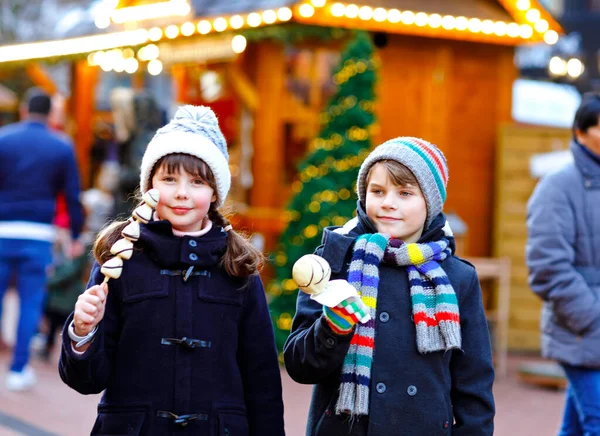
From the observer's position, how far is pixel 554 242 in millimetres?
5203

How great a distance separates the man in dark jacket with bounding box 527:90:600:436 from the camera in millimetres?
5109

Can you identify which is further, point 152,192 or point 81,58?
point 81,58

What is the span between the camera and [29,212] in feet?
26.2

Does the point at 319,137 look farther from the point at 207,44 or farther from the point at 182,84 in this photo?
the point at 182,84

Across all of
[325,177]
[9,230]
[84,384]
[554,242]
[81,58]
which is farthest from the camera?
[81,58]

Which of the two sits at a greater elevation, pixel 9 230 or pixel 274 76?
pixel 274 76

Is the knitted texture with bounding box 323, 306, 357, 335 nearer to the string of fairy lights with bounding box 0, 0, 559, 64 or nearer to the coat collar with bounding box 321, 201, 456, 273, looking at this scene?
the coat collar with bounding box 321, 201, 456, 273

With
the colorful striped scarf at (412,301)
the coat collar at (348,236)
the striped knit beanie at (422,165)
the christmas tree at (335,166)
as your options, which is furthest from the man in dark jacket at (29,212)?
the colorful striped scarf at (412,301)

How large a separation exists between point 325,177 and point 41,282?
2.67 metres

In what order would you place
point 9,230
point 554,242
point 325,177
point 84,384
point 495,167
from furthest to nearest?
1. point 495,167
2. point 325,177
3. point 9,230
4. point 554,242
5. point 84,384

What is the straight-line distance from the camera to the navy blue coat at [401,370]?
3.33m

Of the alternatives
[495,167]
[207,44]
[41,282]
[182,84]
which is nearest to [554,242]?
[41,282]

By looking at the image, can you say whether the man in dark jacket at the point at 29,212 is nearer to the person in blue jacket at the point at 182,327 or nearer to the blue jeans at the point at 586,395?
the blue jeans at the point at 586,395

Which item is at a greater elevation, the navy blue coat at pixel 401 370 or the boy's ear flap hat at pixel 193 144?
the boy's ear flap hat at pixel 193 144
